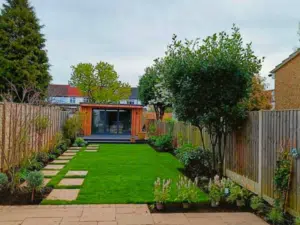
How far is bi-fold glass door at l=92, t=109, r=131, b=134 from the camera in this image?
22.4 m

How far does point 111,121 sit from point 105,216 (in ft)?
60.9

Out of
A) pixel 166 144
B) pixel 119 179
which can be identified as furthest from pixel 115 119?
pixel 119 179

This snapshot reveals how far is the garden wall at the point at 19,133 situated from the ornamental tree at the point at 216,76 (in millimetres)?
3493

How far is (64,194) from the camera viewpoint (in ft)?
18.4

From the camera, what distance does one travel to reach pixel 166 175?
7.75 metres

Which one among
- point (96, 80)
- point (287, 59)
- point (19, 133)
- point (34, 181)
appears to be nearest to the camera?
point (34, 181)

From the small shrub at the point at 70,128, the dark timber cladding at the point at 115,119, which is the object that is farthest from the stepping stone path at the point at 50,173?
the dark timber cladding at the point at 115,119

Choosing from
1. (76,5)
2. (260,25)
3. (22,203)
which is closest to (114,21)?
(76,5)

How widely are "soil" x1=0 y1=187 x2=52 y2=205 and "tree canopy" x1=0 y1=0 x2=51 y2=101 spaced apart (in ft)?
44.0

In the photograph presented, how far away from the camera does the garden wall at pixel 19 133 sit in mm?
6332

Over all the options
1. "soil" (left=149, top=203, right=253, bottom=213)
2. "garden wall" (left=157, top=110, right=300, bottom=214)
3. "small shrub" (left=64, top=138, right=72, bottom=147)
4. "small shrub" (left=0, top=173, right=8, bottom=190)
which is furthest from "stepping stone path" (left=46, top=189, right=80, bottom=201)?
"small shrub" (left=64, top=138, right=72, bottom=147)

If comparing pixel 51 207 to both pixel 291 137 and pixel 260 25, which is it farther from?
pixel 260 25

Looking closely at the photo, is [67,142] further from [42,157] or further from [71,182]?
[71,182]

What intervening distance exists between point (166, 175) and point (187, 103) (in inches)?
89.1
